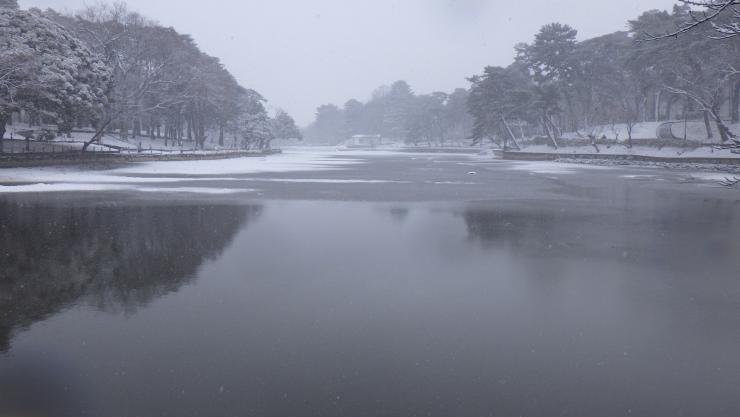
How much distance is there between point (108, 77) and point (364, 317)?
39.3 m

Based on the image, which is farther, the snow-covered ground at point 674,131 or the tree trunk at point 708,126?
the snow-covered ground at point 674,131

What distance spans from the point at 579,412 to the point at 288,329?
3.34 meters

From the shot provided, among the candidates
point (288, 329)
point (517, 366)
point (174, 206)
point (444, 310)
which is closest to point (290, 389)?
point (288, 329)

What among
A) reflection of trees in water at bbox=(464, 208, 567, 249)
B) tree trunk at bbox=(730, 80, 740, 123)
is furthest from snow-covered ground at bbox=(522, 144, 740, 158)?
reflection of trees in water at bbox=(464, 208, 567, 249)

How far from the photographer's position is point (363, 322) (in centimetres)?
641

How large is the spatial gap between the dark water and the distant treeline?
76.5 ft

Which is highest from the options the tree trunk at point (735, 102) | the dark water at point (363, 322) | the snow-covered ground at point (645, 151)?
the tree trunk at point (735, 102)

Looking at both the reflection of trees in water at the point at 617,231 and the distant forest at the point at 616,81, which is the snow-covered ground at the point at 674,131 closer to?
the distant forest at the point at 616,81

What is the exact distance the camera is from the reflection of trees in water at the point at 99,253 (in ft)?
23.6

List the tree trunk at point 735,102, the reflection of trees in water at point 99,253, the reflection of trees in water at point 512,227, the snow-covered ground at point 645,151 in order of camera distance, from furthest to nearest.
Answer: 1. the tree trunk at point 735,102
2. the snow-covered ground at point 645,151
3. the reflection of trees in water at point 512,227
4. the reflection of trees in water at point 99,253

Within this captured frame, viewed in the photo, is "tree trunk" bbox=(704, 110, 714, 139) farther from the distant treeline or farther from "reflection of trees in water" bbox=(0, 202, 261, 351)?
the distant treeline

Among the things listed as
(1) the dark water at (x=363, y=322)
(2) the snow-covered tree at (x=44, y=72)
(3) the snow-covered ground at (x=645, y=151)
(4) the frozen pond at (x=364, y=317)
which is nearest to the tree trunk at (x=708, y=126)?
(3) the snow-covered ground at (x=645, y=151)

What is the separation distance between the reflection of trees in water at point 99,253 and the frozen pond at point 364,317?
5 centimetres

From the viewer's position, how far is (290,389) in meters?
4.71
